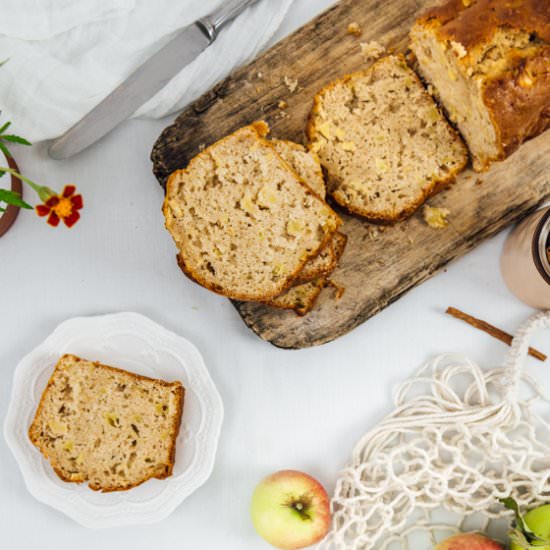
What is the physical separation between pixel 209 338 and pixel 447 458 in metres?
0.91

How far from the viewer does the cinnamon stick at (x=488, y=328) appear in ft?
7.67

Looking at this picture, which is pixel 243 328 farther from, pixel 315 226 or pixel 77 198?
pixel 77 198

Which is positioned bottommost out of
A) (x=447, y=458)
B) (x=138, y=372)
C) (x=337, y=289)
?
(x=447, y=458)

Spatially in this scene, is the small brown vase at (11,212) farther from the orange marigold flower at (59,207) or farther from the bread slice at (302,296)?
the bread slice at (302,296)

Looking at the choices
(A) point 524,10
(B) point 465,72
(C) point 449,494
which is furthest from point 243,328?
(A) point 524,10

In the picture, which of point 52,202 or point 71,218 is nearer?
point 52,202

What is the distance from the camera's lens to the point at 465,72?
1.90 m

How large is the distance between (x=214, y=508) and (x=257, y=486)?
0.59 feet

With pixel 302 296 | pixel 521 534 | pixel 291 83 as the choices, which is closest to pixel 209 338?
pixel 302 296

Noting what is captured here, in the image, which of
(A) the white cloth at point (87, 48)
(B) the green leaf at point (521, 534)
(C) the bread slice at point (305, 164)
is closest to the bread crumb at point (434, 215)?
(C) the bread slice at point (305, 164)

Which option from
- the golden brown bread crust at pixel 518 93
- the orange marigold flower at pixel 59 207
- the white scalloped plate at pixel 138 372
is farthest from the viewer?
the white scalloped plate at pixel 138 372

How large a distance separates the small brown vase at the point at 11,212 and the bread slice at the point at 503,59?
137 centimetres

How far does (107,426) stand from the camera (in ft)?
7.41

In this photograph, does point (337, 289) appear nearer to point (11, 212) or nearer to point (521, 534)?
point (521, 534)
